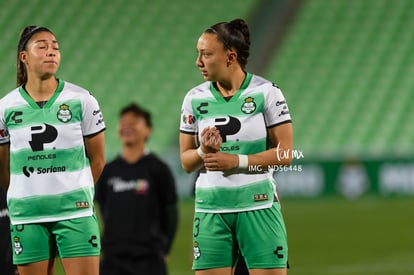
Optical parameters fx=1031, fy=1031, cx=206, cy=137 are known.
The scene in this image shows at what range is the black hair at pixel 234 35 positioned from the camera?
5.25 m

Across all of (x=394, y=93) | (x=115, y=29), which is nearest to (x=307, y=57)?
(x=394, y=93)

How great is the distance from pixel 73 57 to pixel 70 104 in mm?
17104

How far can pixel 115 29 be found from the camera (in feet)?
74.8

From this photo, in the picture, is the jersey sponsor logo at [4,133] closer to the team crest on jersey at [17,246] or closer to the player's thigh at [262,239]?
the team crest on jersey at [17,246]

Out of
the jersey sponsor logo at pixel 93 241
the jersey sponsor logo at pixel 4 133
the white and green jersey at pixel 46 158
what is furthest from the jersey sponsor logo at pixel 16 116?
the jersey sponsor logo at pixel 93 241

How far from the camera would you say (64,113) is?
17.3 ft

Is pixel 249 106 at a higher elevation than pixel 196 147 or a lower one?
higher

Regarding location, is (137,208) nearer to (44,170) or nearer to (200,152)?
(44,170)

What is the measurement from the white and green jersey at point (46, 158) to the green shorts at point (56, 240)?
0.04m

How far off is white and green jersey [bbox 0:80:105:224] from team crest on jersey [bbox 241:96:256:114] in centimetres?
83

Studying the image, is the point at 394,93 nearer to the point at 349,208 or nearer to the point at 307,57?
the point at 307,57

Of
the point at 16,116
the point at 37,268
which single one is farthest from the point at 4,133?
the point at 37,268

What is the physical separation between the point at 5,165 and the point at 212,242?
3.99 ft

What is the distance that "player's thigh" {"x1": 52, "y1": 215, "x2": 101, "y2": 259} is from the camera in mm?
5207
